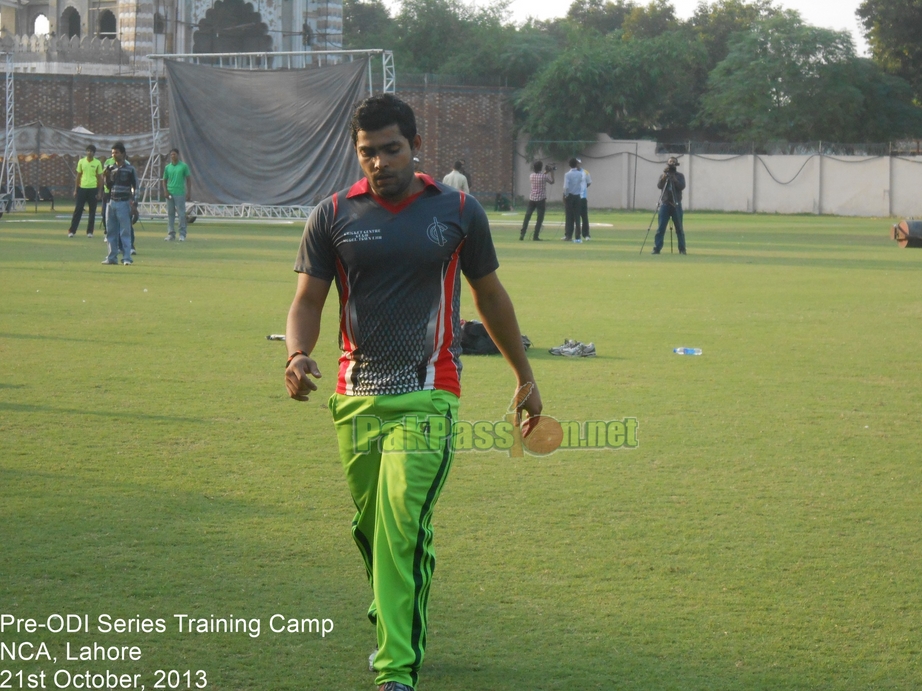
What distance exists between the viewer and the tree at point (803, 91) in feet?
185

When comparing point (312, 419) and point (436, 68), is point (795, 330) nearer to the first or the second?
point (312, 419)

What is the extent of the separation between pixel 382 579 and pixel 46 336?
8583mm

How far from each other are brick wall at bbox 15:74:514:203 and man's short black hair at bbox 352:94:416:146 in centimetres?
4205

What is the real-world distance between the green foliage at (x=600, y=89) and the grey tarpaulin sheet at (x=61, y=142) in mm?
20837

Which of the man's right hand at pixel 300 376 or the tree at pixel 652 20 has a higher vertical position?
the tree at pixel 652 20

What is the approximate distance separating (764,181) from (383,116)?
1881 inches

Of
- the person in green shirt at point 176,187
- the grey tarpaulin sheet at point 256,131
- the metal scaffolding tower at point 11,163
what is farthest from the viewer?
the metal scaffolding tower at point 11,163

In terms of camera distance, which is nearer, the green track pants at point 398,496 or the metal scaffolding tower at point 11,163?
the green track pants at point 398,496

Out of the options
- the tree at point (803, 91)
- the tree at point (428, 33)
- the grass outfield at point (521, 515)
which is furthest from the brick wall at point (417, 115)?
the grass outfield at point (521, 515)

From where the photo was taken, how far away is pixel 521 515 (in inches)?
227

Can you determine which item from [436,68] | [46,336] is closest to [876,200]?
[436,68]

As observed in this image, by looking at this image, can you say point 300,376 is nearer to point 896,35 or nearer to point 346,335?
point 346,335

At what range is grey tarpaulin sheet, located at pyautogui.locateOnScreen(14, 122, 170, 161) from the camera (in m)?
Answer: 36.2

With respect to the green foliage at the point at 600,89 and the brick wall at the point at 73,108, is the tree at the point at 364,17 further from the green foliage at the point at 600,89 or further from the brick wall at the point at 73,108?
the brick wall at the point at 73,108
